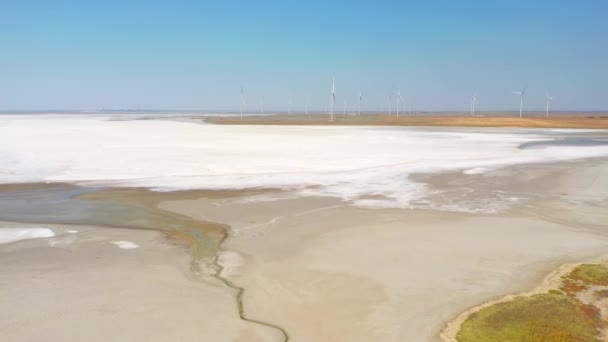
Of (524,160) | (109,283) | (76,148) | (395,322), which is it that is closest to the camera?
(395,322)

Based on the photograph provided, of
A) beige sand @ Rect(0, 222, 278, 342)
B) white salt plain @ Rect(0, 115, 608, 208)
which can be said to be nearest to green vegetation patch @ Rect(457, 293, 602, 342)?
beige sand @ Rect(0, 222, 278, 342)

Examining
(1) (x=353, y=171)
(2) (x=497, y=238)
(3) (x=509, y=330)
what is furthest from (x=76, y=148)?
(3) (x=509, y=330)

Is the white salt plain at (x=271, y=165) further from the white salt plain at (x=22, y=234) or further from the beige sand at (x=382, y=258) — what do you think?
the white salt plain at (x=22, y=234)

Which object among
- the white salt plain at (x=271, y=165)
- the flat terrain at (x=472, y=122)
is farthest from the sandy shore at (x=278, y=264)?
the flat terrain at (x=472, y=122)

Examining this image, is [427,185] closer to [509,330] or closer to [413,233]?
[413,233]

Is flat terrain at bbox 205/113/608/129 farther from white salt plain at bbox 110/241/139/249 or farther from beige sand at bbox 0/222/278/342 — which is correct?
beige sand at bbox 0/222/278/342

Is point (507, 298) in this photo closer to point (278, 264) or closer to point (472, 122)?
point (278, 264)
